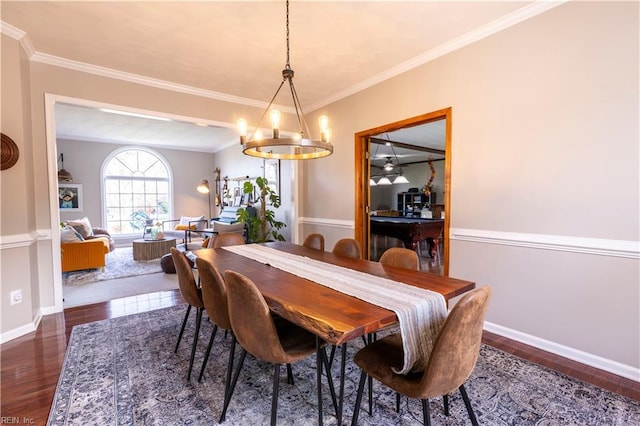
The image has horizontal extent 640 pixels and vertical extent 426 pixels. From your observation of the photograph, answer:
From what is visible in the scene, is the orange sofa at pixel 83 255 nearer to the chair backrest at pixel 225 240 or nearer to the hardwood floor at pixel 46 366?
the hardwood floor at pixel 46 366

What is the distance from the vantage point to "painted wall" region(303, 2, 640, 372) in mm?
2002

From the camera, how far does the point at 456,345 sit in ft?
3.80

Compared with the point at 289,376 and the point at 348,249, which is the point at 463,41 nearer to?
the point at 348,249

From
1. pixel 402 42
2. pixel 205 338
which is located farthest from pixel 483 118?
pixel 205 338

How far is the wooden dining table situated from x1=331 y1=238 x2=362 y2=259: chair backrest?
1.39ft

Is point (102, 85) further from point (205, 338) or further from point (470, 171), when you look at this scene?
point (470, 171)

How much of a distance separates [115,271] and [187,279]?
3.90m

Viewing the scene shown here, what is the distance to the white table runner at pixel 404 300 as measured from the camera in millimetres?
1288

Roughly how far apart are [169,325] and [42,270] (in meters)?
1.58

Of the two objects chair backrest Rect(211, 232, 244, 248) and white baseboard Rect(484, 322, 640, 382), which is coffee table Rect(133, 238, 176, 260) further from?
white baseboard Rect(484, 322, 640, 382)

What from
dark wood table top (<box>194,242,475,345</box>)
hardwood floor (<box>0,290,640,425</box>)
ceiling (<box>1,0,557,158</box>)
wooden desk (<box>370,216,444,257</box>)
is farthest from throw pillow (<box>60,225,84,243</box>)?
wooden desk (<box>370,216,444,257</box>)

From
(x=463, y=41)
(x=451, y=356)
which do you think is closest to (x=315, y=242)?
(x=451, y=356)

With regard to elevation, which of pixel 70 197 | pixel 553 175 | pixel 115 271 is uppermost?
pixel 70 197

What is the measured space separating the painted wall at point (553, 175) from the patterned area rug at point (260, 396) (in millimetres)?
473
